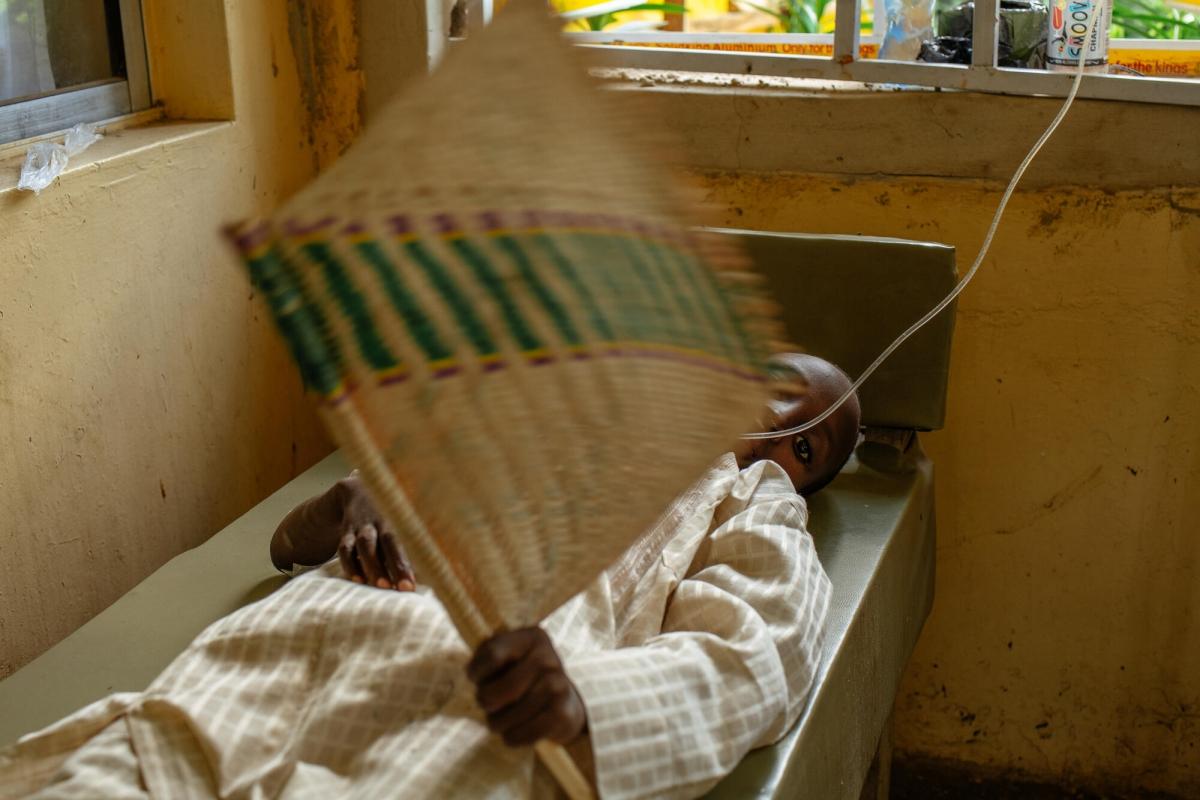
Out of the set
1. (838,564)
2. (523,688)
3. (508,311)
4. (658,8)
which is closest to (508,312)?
(508,311)

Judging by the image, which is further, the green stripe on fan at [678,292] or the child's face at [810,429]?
the child's face at [810,429]

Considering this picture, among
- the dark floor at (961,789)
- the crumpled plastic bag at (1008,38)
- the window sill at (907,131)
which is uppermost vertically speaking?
the crumpled plastic bag at (1008,38)

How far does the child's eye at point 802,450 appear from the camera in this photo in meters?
1.72

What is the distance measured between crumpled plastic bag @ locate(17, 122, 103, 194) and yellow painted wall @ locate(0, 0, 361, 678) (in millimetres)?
18

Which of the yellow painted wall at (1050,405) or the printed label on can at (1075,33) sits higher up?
the printed label on can at (1075,33)

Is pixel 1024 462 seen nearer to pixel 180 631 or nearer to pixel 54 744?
pixel 180 631

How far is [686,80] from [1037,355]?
743 millimetres

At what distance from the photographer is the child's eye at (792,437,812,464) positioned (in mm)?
1722

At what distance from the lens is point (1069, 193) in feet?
6.43

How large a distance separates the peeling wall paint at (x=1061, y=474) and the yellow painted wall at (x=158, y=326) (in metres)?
0.74

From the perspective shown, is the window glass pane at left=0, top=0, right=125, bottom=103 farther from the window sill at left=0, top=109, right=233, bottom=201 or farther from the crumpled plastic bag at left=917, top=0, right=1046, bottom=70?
the crumpled plastic bag at left=917, top=0, right=1046, bottom=70

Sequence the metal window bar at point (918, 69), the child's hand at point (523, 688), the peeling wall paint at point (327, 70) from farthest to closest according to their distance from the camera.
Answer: the peeling wall paint at point (327, 70), the metal window bar at point (918, 69), the child's hand at point (523, 688)

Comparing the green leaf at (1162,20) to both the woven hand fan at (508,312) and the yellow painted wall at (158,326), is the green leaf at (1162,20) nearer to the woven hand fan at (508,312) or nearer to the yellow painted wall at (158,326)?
the yellow painted wall at (158,326)

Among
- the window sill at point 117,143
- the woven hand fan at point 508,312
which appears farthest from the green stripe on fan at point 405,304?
the window sill at point 117,143
